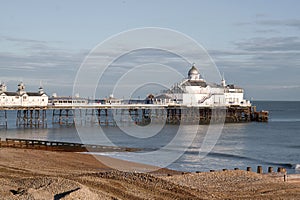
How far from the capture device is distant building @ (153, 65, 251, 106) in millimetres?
73625

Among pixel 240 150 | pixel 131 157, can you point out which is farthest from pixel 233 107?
pixel 131 157

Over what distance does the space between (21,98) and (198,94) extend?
28.7 metres

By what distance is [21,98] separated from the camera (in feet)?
183

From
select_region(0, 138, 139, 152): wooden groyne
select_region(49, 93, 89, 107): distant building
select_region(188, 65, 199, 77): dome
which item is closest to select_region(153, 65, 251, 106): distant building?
select_region(188, 65, 199, 77): dome

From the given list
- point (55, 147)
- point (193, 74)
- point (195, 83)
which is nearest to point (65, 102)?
point (195, 83)

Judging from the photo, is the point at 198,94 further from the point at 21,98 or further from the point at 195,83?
the point at 21,98

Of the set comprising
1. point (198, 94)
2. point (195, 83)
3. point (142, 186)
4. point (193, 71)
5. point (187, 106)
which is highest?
point (193, 71)

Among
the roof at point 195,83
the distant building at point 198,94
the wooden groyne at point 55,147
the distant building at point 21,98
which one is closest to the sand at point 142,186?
the wooden groyne at point 55,147

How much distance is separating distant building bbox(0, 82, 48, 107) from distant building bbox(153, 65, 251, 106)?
19.0 metres

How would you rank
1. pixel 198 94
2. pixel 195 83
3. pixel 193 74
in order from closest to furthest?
1. pixel 198 94
2. pixel 195 83
3. pixel 193 74

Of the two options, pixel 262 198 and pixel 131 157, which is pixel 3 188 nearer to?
pixel 262 198

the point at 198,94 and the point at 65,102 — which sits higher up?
the point at 198,94

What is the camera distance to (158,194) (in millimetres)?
12922

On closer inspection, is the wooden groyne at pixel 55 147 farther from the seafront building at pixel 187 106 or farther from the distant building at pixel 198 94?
the distant building at pixel 198 94
